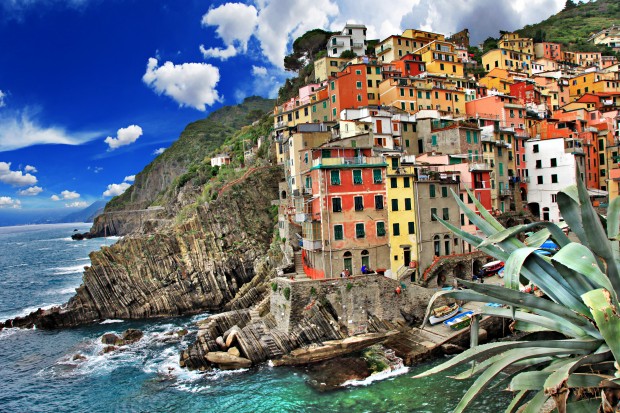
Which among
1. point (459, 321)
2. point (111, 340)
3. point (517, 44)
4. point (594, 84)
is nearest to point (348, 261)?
point (459, 321)

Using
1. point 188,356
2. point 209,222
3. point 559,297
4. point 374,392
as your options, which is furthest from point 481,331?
point 209,222

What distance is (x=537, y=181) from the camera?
178ft

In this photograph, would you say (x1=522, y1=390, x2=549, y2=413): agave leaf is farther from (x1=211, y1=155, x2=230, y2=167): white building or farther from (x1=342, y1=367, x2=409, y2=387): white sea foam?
(x1=211, y1=155, x2=230, y2=167): white building

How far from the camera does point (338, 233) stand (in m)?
35.9

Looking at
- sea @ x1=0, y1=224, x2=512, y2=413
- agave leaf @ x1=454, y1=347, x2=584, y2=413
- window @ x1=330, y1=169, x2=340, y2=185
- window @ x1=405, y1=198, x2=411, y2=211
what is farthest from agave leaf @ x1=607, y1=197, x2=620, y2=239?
window @ x1=405, y1=198, x2=411, y2=211

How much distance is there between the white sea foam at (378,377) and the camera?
1046 inches

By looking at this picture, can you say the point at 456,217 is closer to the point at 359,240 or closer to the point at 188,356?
the point at 359,240

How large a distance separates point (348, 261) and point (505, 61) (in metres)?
70.0

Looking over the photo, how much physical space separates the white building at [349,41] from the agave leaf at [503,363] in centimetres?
8515

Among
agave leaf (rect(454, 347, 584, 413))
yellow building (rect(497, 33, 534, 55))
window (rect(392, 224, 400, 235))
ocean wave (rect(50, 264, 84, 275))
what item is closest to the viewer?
agave leaf (rect(454, 347, 584, 413))

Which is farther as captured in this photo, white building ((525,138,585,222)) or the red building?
white building ((525,138,585,222))

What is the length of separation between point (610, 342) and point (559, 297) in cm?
131

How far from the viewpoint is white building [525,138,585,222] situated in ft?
170

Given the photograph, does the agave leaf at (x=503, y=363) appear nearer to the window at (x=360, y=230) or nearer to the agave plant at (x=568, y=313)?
the agave plant at (x=568, y=313)
